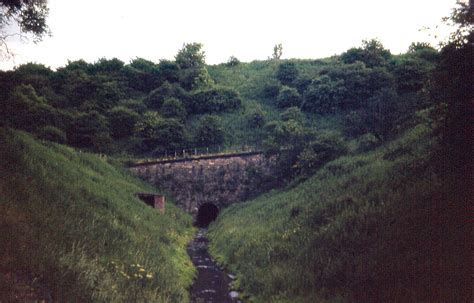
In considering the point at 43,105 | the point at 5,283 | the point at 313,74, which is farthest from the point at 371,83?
the point at 5,283

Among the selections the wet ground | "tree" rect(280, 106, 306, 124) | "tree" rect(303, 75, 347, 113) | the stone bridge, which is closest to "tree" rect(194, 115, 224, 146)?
the stone bridge

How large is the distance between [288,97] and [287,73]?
26.5 feet

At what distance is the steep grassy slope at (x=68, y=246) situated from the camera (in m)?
6.95

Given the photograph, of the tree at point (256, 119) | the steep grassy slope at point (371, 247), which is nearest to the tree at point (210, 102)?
the tree at point (256, 119)

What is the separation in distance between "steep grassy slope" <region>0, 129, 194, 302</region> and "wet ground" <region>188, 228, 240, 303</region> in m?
0.59

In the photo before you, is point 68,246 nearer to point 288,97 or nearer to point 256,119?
point 256,119

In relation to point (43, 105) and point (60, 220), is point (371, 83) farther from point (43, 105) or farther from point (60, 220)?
point (60, 220)

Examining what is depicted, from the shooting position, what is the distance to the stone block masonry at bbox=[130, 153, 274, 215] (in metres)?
36.9

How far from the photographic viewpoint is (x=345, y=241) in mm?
10969

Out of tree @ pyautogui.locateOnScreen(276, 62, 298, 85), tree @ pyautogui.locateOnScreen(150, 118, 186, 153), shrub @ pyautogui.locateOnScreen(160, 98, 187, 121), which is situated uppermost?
tree @ pyautogui.locateOnScreen(276, 62, 298, 85)

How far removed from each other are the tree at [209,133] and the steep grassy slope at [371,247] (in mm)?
26766

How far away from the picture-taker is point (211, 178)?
37312mm

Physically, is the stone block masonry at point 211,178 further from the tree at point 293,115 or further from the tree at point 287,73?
the tree at point 287,73

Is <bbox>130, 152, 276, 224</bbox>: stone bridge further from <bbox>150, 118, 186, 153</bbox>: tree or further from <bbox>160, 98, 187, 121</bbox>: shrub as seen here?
<bbox>160, 98, 187, 121</bbox>: shrub
